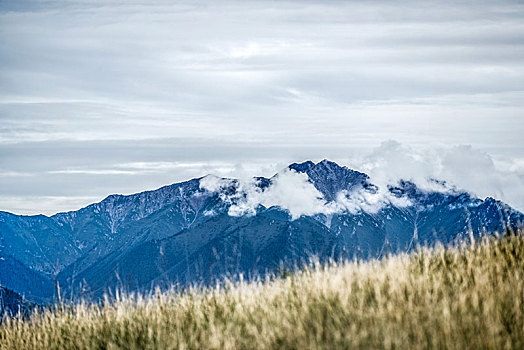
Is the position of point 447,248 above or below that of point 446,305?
above

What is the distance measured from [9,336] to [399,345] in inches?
294

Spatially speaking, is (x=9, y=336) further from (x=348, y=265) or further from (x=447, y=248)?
(x=447, y=248)

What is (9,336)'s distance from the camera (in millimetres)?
11188

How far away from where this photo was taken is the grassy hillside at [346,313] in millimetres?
6241

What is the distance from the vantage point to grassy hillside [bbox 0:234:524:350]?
20.5 feet

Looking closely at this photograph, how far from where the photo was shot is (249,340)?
23.2ft

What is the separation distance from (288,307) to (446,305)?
7.09 ft

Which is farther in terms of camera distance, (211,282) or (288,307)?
(211,282)

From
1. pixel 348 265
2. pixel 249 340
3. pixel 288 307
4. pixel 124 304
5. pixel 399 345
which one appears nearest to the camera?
pixel 399 345

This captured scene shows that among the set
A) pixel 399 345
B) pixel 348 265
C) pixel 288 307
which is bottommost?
pixel 399 345

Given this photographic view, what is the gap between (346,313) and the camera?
7.01 metres

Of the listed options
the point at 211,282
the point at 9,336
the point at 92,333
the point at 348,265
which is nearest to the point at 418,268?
the point at 348,265

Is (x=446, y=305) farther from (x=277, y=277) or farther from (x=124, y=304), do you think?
(x=124, y=304)

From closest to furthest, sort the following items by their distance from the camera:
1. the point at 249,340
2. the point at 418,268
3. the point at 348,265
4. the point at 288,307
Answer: the point at 249,340 < the point at 288,307 < the point at 418,268 < the point at 348,265
